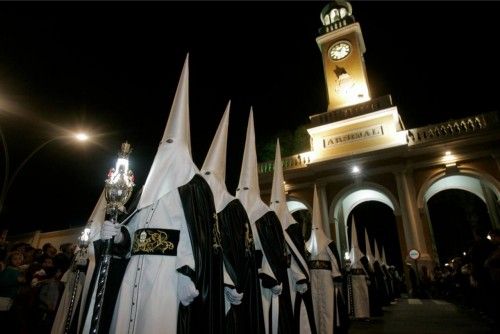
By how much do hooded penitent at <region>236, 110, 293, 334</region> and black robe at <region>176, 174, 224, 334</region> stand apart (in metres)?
1.37

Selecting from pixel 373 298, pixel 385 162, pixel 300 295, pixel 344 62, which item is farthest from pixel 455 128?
pixel 300 295

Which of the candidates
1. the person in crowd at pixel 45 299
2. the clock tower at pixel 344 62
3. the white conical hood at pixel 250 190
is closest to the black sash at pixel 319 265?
the white conical hood at pixel 250 190

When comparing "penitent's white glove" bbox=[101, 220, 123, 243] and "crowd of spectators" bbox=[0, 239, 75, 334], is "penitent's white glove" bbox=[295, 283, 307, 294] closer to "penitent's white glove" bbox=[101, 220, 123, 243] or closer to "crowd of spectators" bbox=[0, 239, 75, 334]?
"penitent's white glove" bbox=[101, 220, 123, 243]

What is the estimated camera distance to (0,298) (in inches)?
205

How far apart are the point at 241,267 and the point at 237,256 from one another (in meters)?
0.16

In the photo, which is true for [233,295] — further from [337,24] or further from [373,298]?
[337,24]

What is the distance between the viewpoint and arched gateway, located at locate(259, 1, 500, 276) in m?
15.5

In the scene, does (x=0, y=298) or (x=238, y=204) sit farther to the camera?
(x=0, y=298)

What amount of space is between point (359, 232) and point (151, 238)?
3244cm

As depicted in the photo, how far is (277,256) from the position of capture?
15.6ft

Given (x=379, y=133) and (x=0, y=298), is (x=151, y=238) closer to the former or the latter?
(x=0, y=298)

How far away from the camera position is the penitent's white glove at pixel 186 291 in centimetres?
276

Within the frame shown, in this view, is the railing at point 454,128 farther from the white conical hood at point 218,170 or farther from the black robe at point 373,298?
the white conical hood at point 218,170

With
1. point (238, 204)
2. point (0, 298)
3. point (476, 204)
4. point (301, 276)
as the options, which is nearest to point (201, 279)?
point (238, 204)
